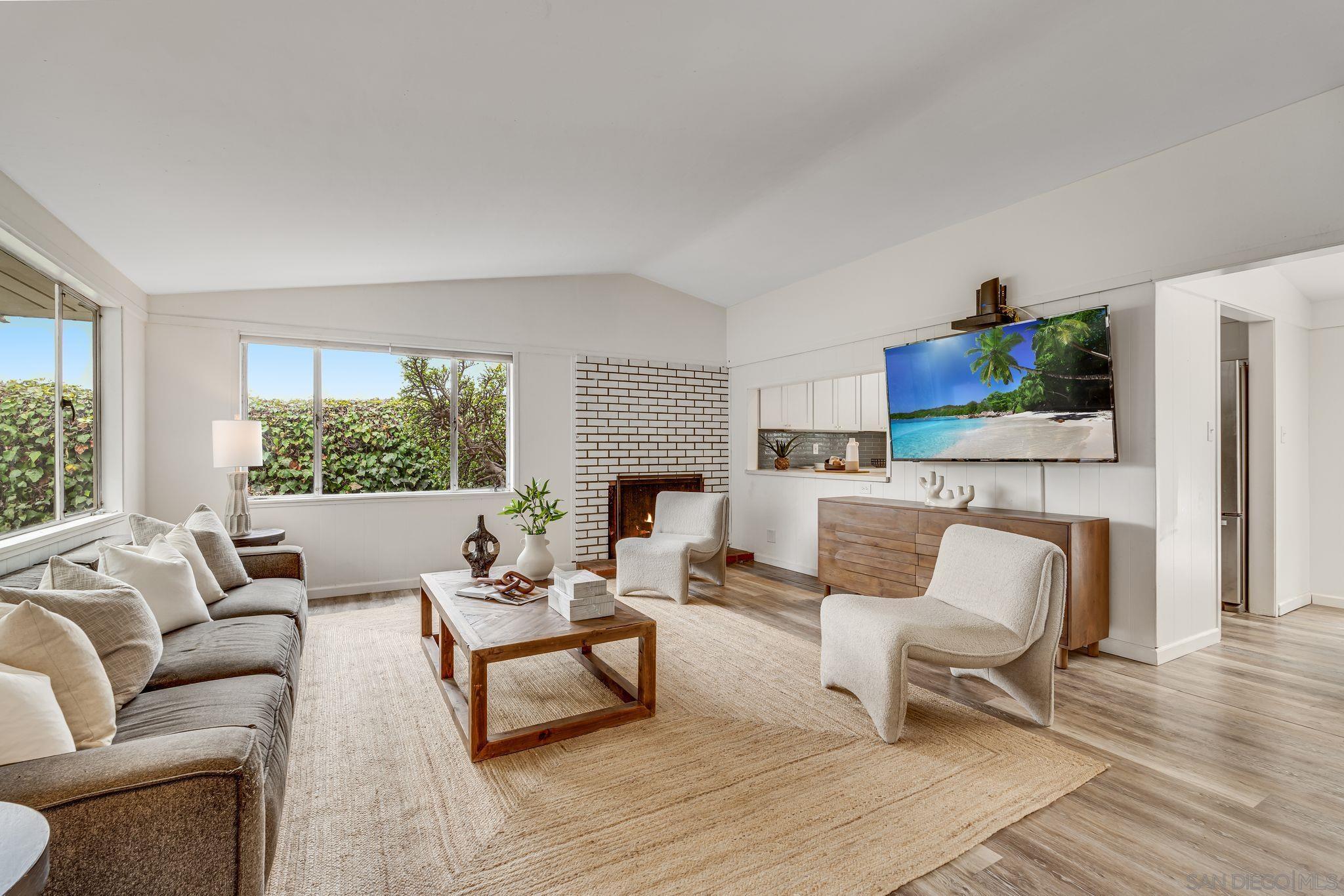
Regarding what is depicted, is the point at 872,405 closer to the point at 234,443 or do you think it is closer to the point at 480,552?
the point at 480,552

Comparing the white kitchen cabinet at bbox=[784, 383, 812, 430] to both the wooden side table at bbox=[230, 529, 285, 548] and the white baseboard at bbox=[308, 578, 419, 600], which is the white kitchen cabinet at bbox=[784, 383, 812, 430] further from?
the wooden side table at bbox=[230, 529, 285, 548]

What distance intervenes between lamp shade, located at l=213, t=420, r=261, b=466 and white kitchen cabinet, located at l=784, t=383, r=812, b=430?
453 cm

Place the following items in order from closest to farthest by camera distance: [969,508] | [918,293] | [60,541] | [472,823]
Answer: [472,823], [60,541], [969,508], [918,293]

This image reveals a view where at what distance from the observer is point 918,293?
14.3ft

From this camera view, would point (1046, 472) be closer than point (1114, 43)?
No

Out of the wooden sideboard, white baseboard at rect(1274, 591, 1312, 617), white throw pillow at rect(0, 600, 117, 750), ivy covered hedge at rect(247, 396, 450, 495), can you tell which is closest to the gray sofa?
white throw pillow at rect(0, 600, 117, 750)

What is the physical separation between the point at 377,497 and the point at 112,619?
3.16 meters

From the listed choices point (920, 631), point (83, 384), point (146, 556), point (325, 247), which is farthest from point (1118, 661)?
point (83, 384)

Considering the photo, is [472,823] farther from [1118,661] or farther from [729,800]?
[1118,661]

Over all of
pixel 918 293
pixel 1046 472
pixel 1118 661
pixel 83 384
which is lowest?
pixel 1118 661

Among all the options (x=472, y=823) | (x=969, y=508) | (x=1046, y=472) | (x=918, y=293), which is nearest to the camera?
(x=472, y=823)

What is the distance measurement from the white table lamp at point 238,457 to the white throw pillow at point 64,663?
264 centimetres

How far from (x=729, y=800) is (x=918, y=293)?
3.65 metres

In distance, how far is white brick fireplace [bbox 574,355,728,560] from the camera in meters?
5.68
